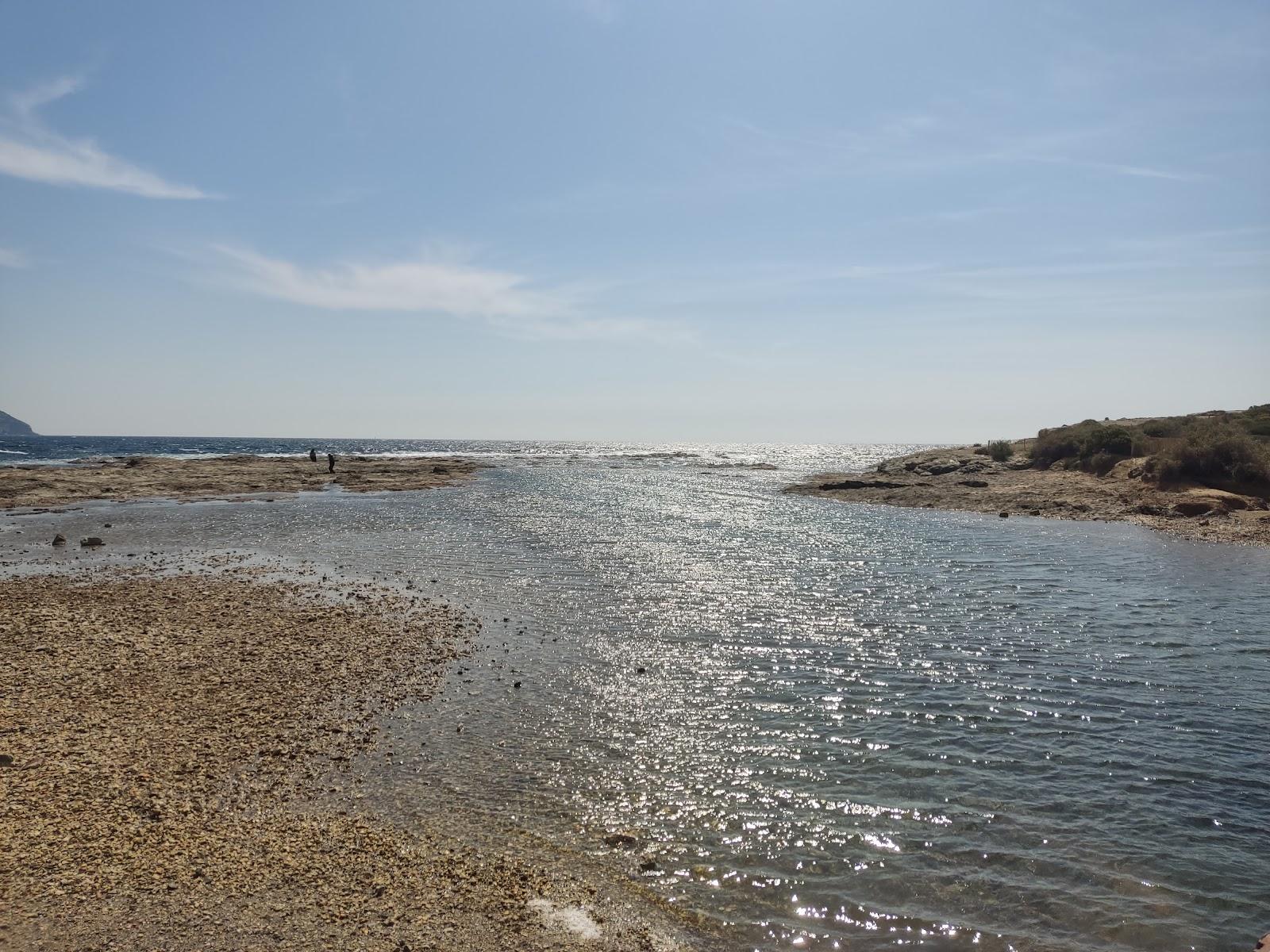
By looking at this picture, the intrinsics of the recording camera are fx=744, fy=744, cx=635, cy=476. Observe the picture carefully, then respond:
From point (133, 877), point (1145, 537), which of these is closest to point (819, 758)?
point (133, 877)

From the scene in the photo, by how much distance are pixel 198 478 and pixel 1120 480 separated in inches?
3120

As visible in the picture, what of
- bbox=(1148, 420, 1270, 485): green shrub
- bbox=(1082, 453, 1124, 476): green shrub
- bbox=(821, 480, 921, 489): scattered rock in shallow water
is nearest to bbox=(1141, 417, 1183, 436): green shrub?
bbox=(1082, 453, 1124, 476): green shrub

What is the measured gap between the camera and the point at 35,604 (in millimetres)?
22172

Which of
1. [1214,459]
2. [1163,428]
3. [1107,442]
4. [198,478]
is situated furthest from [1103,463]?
[198,478]

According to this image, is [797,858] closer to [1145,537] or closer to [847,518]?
[1145,537]

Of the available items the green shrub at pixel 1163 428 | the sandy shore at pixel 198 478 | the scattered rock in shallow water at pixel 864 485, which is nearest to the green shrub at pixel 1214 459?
the green shrub at pixel 1163 428

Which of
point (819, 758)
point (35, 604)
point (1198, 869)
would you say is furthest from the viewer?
point (35, 604)

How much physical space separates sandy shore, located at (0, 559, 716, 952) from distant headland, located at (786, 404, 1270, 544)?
40102mm

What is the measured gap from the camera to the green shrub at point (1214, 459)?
4441cm

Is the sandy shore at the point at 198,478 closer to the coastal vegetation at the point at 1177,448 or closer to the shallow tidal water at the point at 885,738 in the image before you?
the shallow tidal water at the point at 885,738

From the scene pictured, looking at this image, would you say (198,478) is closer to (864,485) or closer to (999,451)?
(864,485)

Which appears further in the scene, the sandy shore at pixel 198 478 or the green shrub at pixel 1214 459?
the sandy shore at pixel 198 478

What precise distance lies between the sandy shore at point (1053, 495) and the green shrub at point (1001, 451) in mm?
1530

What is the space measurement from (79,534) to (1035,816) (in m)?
44.0
